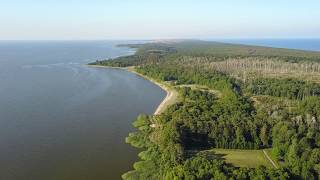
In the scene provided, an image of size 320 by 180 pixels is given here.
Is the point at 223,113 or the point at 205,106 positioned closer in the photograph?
the point at 223,113

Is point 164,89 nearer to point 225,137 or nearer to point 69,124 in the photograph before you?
point 69,124

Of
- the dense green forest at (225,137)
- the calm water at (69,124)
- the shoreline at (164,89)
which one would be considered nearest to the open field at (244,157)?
the dense green forest at (225,137)

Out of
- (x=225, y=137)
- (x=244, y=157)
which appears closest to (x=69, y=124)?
(x=225, y=137)

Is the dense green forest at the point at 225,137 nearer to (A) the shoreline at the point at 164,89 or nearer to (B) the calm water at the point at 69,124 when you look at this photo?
(A) the shoreline at the point at 164,89

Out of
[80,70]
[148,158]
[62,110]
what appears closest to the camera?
[148,158]

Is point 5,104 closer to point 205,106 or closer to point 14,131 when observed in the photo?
point 14,131

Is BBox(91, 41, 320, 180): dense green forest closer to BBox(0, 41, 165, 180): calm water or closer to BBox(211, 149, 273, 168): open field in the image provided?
BBox(211, 149, 273, 168): open field

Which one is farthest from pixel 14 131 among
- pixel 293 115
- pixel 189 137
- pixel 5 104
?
pixel 293 115
